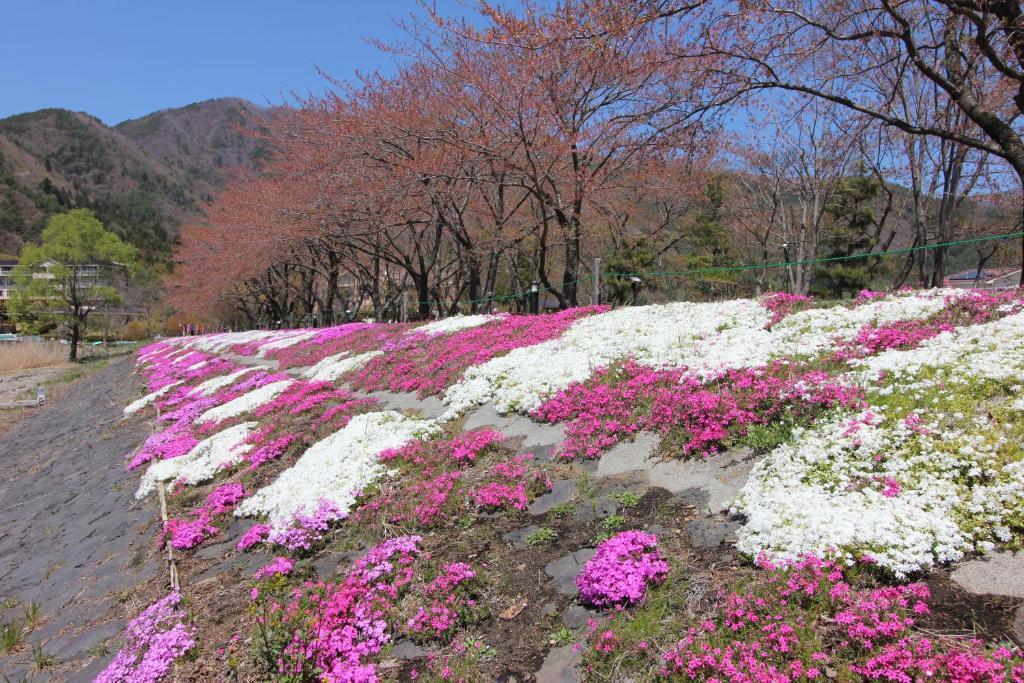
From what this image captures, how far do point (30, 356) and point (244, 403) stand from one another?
49.5 meters

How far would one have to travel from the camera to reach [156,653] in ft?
16.1

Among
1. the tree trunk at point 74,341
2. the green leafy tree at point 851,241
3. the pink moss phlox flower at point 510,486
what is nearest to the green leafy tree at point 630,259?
the green leafy tree at point 851,241

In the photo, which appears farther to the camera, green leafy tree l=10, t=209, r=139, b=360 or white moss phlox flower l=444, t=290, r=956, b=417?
green leafy tree l=10, t=209, r=139, b=360

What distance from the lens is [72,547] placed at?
873 centimetres

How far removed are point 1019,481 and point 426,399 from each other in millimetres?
8365

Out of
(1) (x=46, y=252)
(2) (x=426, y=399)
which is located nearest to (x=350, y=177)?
(2) (x=426, y=399)

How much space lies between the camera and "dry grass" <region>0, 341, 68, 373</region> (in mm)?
45938

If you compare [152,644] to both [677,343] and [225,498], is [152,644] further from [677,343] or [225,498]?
[677,343]

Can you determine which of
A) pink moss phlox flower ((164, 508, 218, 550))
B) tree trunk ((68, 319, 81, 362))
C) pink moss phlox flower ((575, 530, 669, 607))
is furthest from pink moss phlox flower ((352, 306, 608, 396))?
tree trunk ((68, 319, 81, 362))

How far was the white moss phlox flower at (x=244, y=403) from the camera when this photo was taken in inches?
526

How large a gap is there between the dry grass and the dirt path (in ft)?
122

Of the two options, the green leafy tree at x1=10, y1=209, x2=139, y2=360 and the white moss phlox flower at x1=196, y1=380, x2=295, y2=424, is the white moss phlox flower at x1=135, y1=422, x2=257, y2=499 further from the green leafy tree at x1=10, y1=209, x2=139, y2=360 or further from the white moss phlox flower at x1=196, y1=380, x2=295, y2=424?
the green leafy tree at x1=10, y1=209, x2=139, y2=360

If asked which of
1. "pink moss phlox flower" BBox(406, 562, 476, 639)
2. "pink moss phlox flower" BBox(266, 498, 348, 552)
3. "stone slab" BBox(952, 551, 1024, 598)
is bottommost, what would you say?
"pink moss phlox flower" BBox(266, 498, 348, 552)

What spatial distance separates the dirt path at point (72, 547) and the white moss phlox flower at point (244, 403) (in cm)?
202
